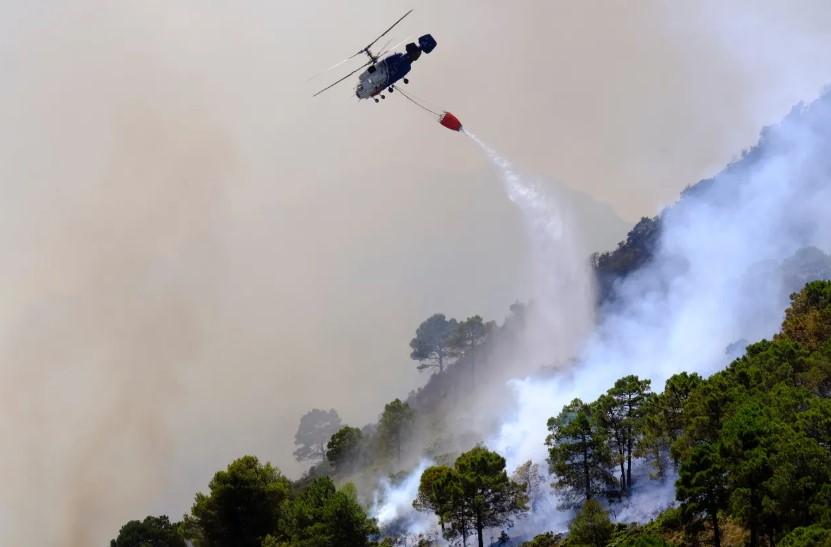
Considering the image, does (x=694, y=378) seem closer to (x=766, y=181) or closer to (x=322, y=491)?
(x=322, y=491)

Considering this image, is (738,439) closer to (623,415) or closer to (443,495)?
(623,415)

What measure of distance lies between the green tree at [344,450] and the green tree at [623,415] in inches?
2854

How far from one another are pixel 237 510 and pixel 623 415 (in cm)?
4271

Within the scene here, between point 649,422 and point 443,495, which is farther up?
point 649,422

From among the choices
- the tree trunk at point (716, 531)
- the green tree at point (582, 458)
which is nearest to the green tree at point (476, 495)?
the green tree at point (582, 458)

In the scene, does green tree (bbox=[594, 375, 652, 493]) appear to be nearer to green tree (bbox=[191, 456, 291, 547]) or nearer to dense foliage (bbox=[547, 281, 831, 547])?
dense foliage (bbox=[547, 281, 831, 547])

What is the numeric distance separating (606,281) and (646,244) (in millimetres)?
11400

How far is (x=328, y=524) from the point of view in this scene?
81688 mm

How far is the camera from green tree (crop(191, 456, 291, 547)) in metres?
92.7

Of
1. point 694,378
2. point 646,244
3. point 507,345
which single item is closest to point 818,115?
point 646,244

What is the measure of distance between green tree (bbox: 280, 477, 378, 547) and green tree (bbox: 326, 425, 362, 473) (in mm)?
60704

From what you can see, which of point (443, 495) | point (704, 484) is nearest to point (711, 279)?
point (443, 495)

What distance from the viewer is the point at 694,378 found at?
7894 centimetres

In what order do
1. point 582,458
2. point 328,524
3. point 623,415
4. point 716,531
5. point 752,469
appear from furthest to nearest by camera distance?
point 623,415 → point 582,458 → point 328,524 → point 716,531 → point 752,469
